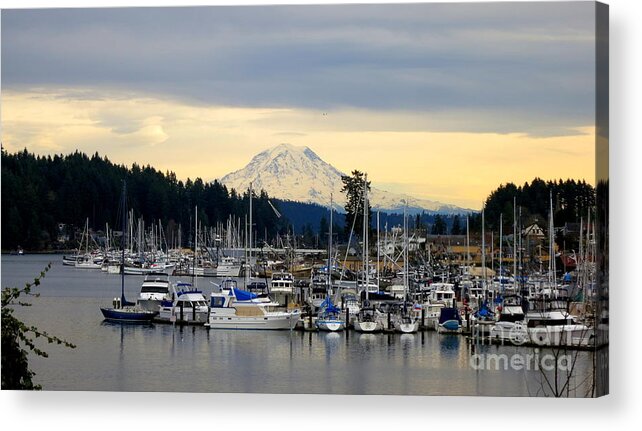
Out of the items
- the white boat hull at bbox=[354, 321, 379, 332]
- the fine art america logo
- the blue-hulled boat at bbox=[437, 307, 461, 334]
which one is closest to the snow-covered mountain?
the fine art america logo

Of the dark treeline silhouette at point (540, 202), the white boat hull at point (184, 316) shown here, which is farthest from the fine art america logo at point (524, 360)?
the white boat hull at point (184, 316)

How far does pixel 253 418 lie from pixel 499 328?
3898 mm

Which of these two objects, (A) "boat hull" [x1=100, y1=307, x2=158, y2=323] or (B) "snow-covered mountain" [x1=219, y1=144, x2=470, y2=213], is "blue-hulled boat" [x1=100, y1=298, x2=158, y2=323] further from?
(B) "snow-covered mountain" [x1=219, y1=144, x2=470, y2=213]

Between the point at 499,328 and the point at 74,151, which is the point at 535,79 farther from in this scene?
the point at 74,151

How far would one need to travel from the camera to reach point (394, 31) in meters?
14.1

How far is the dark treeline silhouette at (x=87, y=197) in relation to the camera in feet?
49.8

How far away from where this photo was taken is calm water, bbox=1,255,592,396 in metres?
14.3

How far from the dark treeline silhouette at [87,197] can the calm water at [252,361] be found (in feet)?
1.67

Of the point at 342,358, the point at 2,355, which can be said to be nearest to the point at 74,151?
the point at 2,355

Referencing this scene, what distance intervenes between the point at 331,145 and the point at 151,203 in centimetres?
563

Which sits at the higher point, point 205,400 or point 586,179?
point 586,179

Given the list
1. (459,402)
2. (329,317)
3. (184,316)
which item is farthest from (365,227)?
(459,402)

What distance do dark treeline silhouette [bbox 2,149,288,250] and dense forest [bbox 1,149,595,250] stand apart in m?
0.01

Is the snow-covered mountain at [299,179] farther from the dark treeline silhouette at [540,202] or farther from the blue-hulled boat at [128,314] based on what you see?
the blue-hulled boat at [128,314]
